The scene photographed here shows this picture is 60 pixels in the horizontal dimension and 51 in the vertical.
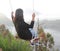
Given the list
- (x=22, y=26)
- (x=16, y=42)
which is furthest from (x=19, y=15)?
(x=16, y=42)

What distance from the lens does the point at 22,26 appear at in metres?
4.47

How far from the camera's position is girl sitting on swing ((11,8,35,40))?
4.44 m

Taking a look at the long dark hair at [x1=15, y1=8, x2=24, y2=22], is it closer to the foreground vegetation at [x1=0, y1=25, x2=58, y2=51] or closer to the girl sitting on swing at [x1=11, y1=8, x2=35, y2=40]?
the girl sitting on swing at [x1=11, y1=8, x2=35, y2=40]

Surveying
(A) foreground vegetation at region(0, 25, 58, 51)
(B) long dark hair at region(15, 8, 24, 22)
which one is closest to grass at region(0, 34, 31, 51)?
(A) foreground vegetation at region(0, 25, 58, 51)

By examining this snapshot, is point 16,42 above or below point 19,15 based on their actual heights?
below

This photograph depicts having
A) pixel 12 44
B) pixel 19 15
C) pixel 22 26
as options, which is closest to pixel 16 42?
pixel 12 44

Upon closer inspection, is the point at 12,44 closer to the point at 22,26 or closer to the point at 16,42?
the point at 16,42

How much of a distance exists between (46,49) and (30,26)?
0.38 m

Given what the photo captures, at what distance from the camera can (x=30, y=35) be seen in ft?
14.6

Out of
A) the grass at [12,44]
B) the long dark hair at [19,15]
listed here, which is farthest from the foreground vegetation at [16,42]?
the long dark hair at [19,15]

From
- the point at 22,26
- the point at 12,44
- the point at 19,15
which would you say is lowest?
the point at 12,44

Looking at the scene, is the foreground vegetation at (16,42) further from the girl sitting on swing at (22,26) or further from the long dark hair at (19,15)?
the long dark hair at (19,15)

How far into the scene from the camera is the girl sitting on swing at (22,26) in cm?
444

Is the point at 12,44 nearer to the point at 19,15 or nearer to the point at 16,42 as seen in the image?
the point at 16,42
